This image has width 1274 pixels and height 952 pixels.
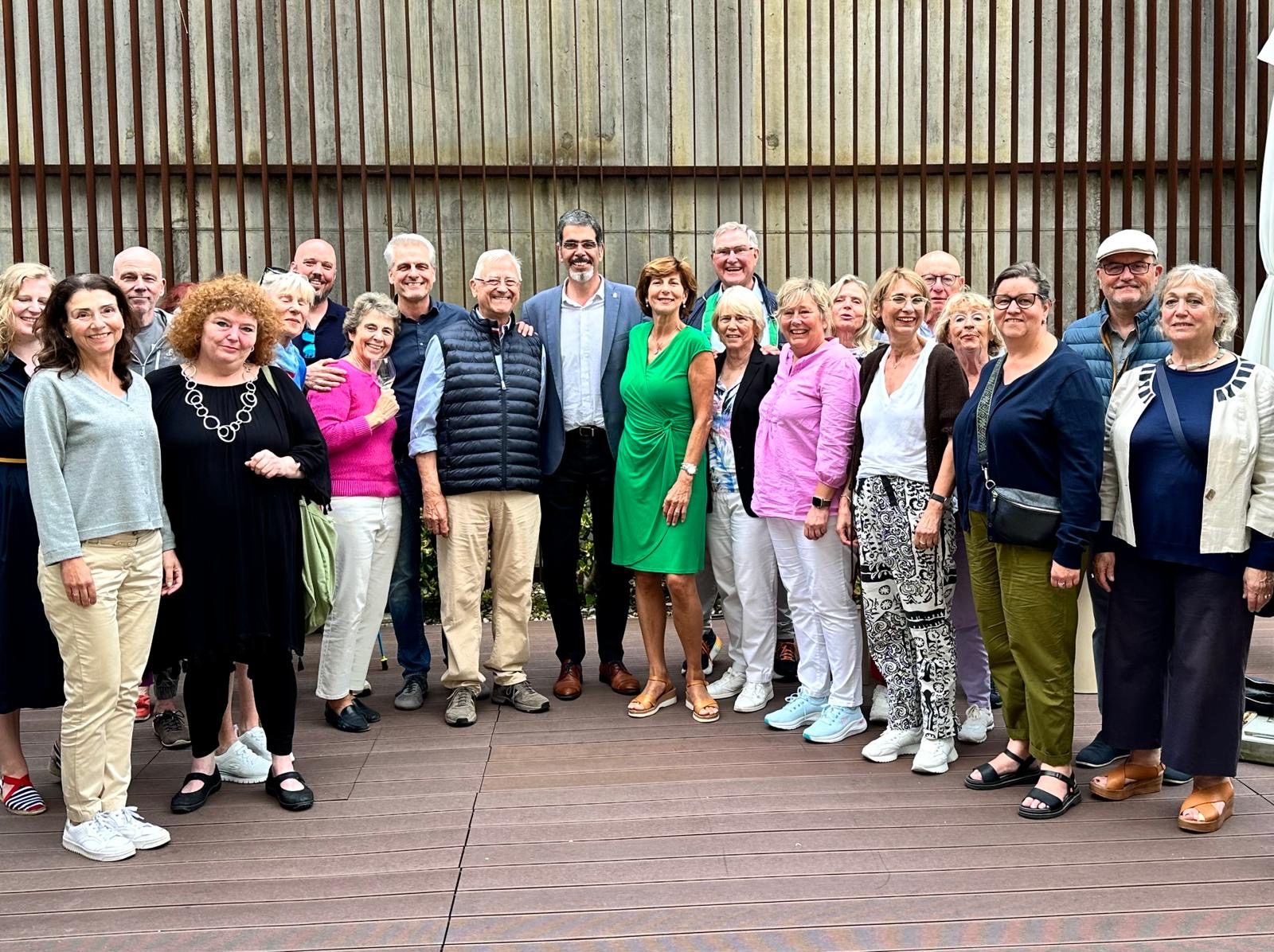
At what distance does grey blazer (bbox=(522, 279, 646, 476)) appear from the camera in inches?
209

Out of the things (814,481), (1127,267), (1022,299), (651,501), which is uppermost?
(1127,267)

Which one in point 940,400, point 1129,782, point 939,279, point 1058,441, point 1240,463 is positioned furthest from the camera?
point 939,279

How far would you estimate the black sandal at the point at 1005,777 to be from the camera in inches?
165

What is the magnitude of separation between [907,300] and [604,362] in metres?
1.42

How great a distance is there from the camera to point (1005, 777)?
13.7ft

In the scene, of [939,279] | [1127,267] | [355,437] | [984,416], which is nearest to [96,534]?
[355,437]

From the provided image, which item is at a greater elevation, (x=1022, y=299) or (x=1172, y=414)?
(x=1022, y=299)

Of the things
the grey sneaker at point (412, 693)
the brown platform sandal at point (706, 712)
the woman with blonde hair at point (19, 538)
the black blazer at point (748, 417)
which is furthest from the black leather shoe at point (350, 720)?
the black blazer at point (748, 417)

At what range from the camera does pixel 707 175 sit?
7.62m

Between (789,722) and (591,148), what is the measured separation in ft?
13.3

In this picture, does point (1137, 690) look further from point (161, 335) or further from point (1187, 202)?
point (1187, 202)

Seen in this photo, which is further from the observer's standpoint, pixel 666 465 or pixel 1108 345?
pixel 666 465

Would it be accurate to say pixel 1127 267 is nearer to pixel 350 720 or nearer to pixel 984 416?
pixel 984 416

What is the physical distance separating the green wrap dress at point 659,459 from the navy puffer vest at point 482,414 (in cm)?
42
